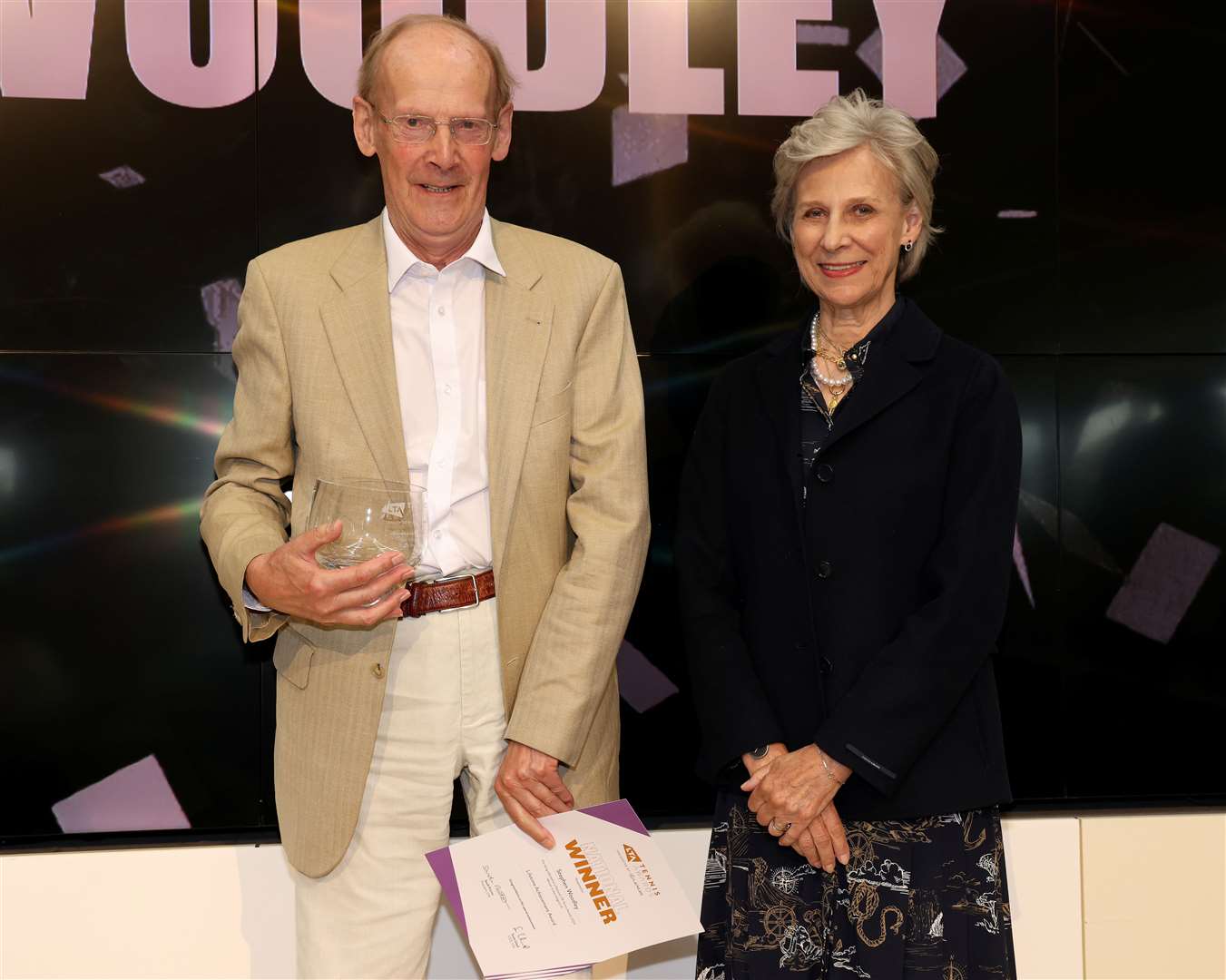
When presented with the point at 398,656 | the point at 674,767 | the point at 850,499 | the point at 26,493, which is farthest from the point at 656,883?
the point at 26,493

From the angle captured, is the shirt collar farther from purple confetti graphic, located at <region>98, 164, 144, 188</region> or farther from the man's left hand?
purple confetti graphic, located at <region>98, 164, 144, 188</region>

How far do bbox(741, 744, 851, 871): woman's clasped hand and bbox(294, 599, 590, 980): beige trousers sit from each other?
444 mm

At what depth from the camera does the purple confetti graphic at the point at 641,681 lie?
106 inches

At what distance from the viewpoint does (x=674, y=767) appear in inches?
107

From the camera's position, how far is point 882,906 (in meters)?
1.80

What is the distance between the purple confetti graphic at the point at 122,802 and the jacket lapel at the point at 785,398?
5.27 feet

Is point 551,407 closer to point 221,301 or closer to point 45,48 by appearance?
point 221,301

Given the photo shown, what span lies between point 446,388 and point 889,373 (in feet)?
2.43

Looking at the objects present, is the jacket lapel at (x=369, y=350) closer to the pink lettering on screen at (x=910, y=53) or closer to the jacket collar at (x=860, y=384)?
the jacket collar at (x=860, y=384)

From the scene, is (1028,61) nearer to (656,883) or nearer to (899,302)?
(899,302)

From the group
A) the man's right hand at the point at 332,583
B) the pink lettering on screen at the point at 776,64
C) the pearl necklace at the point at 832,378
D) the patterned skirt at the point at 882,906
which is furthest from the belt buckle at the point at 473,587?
the pink lettering on screen at the point at 776,64

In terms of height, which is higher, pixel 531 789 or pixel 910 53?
pixel 910 53

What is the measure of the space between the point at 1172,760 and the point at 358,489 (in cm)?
227

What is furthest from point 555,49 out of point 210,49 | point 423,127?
point 423,127
